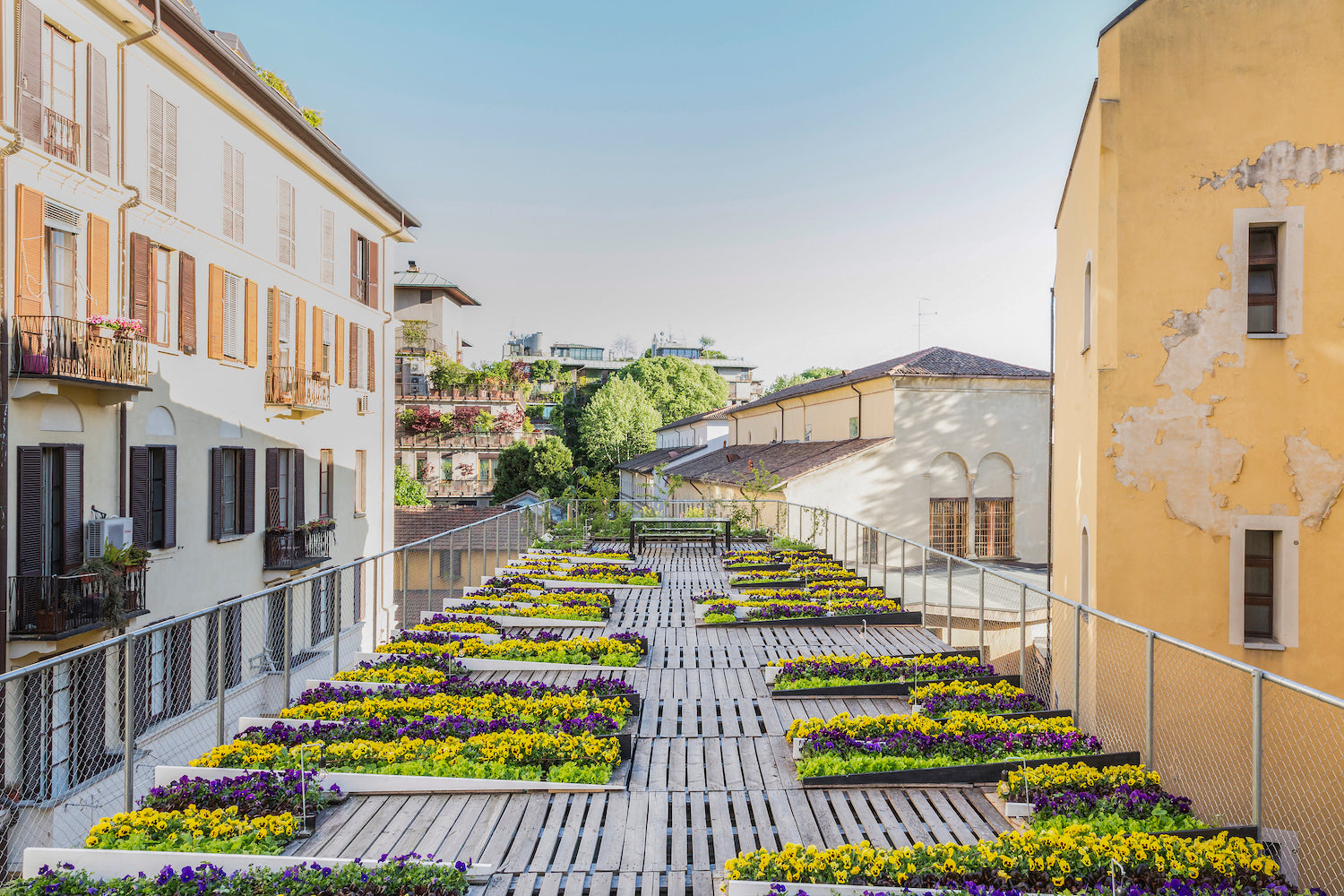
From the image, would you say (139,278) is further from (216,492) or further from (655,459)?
(655,459)

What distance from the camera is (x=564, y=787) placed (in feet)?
21.5

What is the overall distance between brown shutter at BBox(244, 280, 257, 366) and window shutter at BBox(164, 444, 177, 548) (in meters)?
4.01

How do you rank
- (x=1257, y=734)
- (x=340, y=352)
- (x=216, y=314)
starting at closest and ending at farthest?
(x=1257, y=734)
(x=216, y=314)
(x=340, y=352)

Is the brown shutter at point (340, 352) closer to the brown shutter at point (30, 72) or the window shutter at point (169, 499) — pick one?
the window shutter at point (169, 499)

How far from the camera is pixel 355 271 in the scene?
2702cm

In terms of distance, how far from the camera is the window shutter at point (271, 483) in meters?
20.9

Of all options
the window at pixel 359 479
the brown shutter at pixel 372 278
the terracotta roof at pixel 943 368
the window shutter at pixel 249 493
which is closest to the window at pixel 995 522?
the terracotta roof at pixel 943 368

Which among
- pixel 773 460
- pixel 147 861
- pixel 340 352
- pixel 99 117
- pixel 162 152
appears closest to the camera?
pixel 147 861

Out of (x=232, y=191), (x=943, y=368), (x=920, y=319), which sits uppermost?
(x=920, y=319)

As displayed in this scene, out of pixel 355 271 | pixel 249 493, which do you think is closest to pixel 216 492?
pixel 249 493

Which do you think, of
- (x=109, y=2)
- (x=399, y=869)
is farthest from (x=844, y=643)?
(x=109, y=2)

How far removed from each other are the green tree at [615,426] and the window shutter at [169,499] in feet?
152

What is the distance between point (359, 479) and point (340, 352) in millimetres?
4074

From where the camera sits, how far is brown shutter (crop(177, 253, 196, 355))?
56.8 ft
